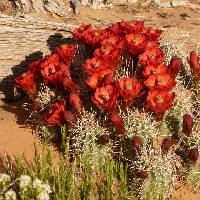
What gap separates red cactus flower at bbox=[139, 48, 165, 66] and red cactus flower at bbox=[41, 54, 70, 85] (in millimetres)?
786

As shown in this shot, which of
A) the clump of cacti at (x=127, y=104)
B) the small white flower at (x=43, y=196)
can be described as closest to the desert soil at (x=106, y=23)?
the clump of cacti at (x=127, y=104)

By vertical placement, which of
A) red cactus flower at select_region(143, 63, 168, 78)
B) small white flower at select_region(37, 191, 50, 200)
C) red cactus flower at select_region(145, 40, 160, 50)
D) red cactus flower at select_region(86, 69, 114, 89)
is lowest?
small white flower at select_region(37, 191, 50, 200)

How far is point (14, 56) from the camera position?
6.68 meters

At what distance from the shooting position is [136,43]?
5.71 metres

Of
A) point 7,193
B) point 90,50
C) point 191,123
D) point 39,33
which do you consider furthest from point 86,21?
point 7,193

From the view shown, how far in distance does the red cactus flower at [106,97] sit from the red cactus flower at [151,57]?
0.57 m

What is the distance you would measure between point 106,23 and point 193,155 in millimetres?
4507

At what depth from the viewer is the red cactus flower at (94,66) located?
17.6 feet

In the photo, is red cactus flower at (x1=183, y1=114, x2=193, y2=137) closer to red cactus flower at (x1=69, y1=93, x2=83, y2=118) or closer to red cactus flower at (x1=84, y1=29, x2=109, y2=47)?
red cactus flower at (x1=69, y1=93, x2=83, y2=118)

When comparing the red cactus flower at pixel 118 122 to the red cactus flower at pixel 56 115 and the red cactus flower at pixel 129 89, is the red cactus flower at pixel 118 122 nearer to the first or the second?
the red cactus flower at pixel 129 89

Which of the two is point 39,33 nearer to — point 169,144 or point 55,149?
point 55,149

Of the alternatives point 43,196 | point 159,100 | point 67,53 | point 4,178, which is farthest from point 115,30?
point 43,196

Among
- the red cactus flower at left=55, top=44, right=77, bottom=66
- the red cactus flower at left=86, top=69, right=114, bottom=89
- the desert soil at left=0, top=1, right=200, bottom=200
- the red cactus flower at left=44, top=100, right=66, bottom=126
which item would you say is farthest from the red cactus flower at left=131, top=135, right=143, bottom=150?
the red cactus flower at left=55, top=44, right=77, bottom=66

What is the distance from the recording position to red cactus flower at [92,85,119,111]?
5.00 metres
